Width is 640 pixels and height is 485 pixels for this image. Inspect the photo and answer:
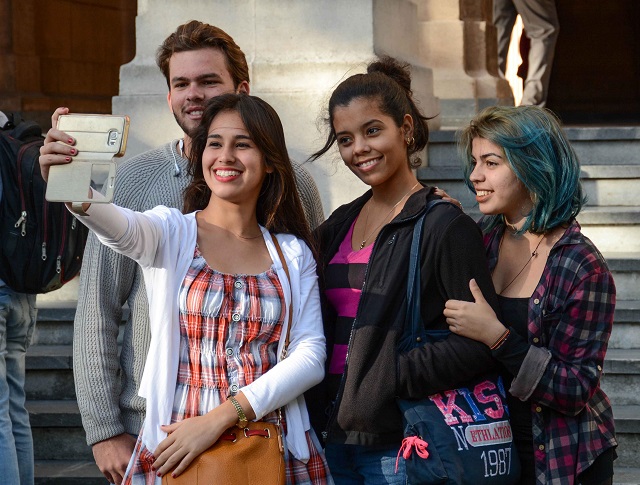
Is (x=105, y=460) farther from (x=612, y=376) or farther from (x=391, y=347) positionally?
(x=612, y=376)

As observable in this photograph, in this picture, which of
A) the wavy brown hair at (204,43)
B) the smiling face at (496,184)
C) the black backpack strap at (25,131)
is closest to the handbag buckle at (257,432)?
the smiling face at (496,184)

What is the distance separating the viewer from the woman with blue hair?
10.1 ft

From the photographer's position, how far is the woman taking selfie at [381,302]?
10.1 feet

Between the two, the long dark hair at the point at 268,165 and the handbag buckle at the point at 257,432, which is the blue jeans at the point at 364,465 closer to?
the handbag buckle at the point at 257,432

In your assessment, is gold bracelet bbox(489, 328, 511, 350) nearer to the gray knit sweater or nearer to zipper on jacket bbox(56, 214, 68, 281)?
the gray knit sweater

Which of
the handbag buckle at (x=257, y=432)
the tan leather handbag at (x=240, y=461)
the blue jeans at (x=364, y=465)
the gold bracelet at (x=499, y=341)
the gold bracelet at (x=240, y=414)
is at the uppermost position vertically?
the gold bracelet at (x=499, y=341)

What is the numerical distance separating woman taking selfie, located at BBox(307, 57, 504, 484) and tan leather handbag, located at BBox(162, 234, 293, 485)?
0.86 feet

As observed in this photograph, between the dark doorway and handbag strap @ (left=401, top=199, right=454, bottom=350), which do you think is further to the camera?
the dark doorway

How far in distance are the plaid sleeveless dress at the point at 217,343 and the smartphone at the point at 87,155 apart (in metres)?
0.52

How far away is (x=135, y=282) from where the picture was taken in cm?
332

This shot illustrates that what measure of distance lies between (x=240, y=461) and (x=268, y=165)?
0.90 m

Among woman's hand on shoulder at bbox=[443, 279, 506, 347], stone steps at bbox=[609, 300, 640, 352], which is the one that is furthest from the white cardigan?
stone steps at bbox=[609, 300, 640, 352]

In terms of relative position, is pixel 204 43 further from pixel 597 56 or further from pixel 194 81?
pixel 597 56

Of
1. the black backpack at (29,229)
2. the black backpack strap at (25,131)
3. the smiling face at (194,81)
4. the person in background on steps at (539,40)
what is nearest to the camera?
the smiling face at (194,81)
